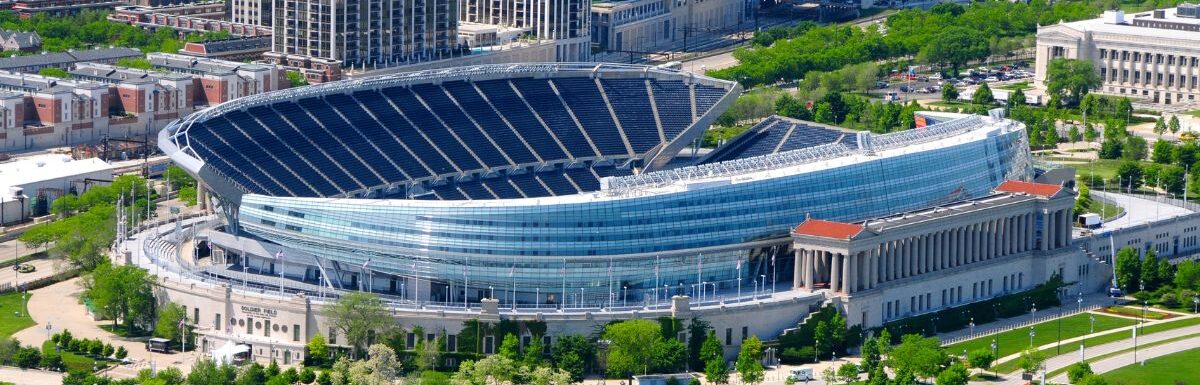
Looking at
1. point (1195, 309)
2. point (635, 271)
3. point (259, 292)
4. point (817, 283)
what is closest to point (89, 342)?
point (259, 292)

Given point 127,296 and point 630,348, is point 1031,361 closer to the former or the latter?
point 630,348

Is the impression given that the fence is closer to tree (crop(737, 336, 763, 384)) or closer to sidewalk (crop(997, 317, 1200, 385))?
sidewalk (crop(997, 317, 1200, 385))

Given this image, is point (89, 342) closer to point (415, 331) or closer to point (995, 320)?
point (415, 331)

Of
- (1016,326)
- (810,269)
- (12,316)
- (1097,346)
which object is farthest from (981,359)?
(12,316)

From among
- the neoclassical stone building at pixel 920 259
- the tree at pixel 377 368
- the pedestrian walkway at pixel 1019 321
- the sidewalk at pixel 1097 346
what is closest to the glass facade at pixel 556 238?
the neoclassical stone building at pixel 920 259

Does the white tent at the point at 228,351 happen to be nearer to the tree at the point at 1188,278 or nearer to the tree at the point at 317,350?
the tree at the point at 317,350

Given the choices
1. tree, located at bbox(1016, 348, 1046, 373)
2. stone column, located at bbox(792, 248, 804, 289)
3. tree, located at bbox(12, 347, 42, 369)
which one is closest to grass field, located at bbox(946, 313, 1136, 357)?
tree, located at bbox(1016, 348, 1046, 373)
